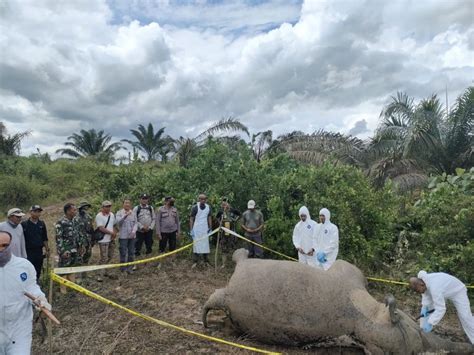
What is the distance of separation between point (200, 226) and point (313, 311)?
13.8 feet

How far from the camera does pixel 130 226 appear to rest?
789cm

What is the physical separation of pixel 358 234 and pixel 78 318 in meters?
5.60

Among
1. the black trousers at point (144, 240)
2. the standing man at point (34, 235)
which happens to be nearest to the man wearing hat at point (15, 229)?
the standing man at point (34, 235)

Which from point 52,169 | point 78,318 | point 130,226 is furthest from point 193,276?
point 52,169

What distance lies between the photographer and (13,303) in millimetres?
3691

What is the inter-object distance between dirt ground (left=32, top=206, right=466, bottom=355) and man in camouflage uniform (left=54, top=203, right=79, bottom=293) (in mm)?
675

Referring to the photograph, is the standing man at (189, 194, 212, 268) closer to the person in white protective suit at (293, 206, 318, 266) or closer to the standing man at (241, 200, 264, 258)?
the standing man at (241, 200, 264, 258)

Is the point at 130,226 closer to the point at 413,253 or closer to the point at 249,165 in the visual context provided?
the point at 249,165

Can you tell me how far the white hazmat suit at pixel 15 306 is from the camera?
3660mm

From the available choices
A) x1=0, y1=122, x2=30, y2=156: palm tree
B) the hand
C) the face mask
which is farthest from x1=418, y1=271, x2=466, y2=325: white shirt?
x1=0, y1=122, x2=30, y2=156: palm tree

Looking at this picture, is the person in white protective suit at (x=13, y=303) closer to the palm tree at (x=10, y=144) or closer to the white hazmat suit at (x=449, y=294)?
the white hazmat suit at (x=449, y=294)

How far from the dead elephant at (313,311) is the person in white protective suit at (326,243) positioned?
155 cm

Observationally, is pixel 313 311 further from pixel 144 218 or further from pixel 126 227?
pixel 144 218

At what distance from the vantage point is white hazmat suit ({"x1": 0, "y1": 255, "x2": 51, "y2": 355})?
12.0 ft
